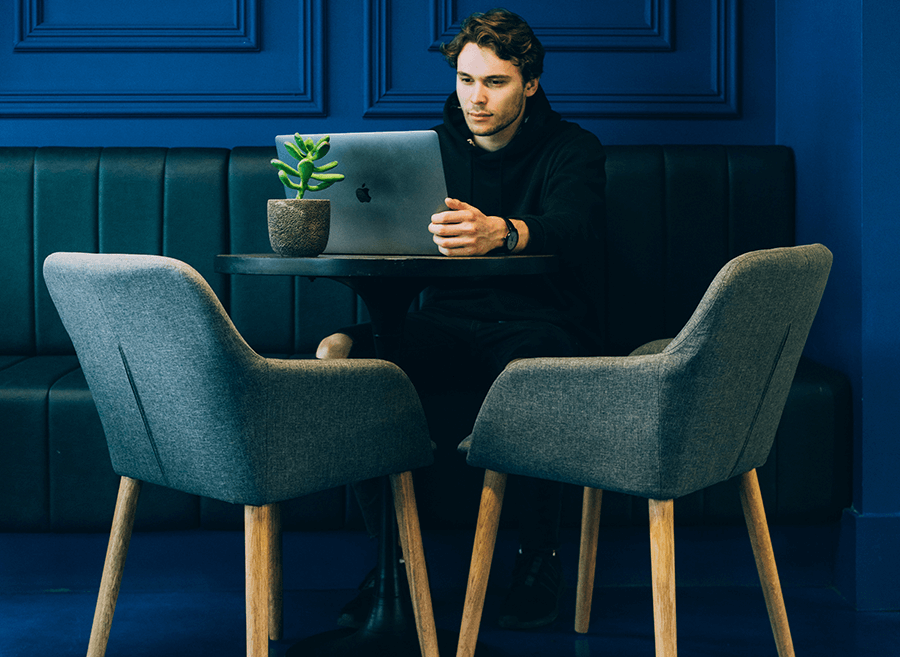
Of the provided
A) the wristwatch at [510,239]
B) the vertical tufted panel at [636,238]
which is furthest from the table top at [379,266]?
the vertical tufted panel at [636,238]

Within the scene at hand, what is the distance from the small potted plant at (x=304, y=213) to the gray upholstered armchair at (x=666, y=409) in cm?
41

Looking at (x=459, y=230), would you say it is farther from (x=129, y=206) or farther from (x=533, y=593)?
(x=129, y=206)

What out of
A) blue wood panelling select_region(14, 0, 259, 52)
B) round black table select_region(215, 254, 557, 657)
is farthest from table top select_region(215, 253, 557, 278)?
blue wood panelling select_region(14, 0, 259, 52)

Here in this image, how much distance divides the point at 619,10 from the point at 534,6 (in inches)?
10.0

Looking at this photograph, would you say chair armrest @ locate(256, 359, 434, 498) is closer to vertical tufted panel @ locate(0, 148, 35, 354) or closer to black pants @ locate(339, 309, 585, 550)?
black pants @ locate(339, 309, 585, 550)

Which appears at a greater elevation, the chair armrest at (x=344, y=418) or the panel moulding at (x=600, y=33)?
the panel moulding at (x=600, y=33)

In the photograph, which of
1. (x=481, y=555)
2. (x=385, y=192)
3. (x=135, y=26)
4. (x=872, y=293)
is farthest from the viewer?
(x=135, y=26)

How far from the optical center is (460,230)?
4.73 feet

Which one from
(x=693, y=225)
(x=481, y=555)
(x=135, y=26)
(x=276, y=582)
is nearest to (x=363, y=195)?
(x=481, y=555)

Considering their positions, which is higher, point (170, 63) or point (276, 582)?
point (170, 63)

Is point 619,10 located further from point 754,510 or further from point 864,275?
point 754,510

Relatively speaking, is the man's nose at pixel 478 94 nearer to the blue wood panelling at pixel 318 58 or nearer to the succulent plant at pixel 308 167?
the succulent plant at pixel 308 167

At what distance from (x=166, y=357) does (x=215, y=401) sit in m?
0.09

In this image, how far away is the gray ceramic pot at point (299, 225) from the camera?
4.71 feet
